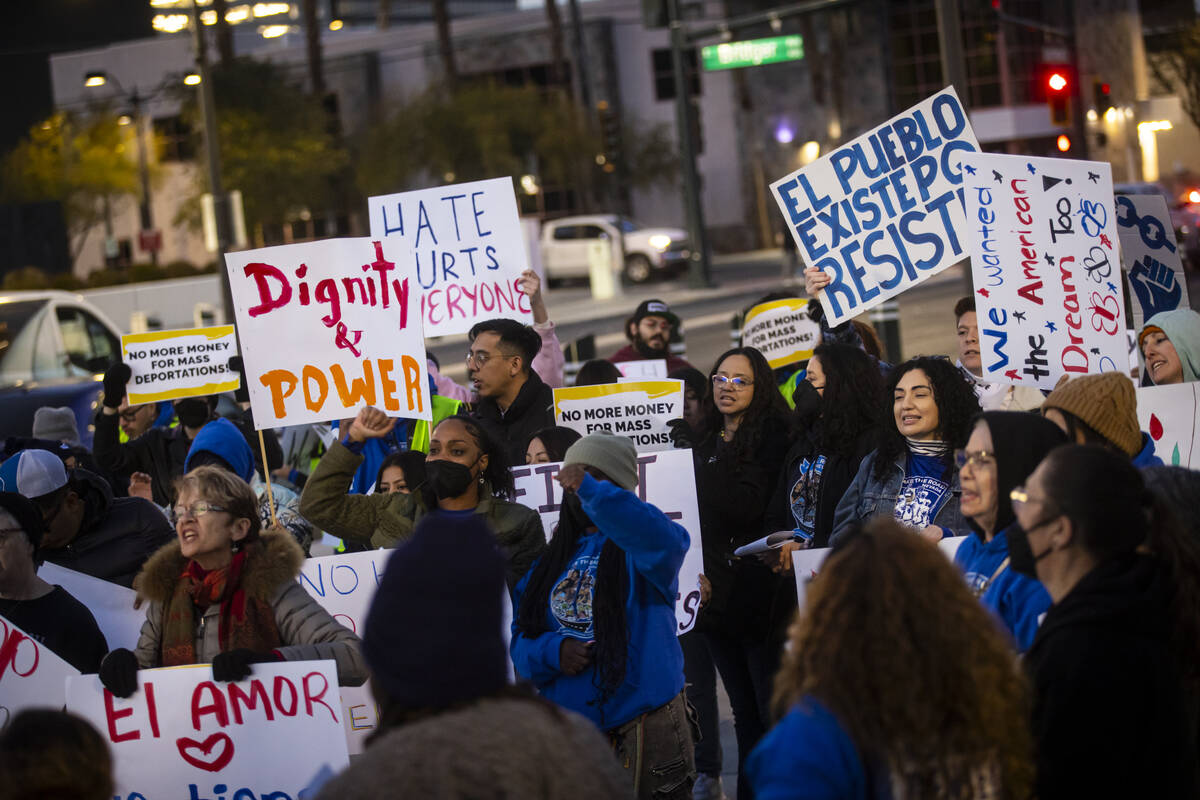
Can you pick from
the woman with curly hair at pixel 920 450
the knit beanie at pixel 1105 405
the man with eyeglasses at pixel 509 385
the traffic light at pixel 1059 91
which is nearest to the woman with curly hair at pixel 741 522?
the woman with curly hair at pixel 920 450

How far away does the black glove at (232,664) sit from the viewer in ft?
12.5

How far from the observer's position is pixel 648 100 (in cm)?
4472

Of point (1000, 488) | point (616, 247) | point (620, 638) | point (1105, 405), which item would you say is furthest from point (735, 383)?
point (616, 247)

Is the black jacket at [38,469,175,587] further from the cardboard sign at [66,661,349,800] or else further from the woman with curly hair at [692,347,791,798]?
the woman with curly hair at [692,347,791,798]

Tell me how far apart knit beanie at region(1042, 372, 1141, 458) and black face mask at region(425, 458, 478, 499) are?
1.87 meters

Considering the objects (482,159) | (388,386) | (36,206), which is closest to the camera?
(388,386)

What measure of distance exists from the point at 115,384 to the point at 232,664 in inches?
172

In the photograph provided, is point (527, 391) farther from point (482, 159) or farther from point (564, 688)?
point (482, 159)

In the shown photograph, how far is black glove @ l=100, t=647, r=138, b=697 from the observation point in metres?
3.91

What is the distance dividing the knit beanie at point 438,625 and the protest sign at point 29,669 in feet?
7.05

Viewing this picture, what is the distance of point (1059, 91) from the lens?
15.8m

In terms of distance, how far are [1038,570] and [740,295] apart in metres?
26.9

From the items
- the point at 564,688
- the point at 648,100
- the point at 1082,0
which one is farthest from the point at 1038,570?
the point at 1082,0

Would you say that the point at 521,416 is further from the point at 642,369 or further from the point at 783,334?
the point at 783,334
